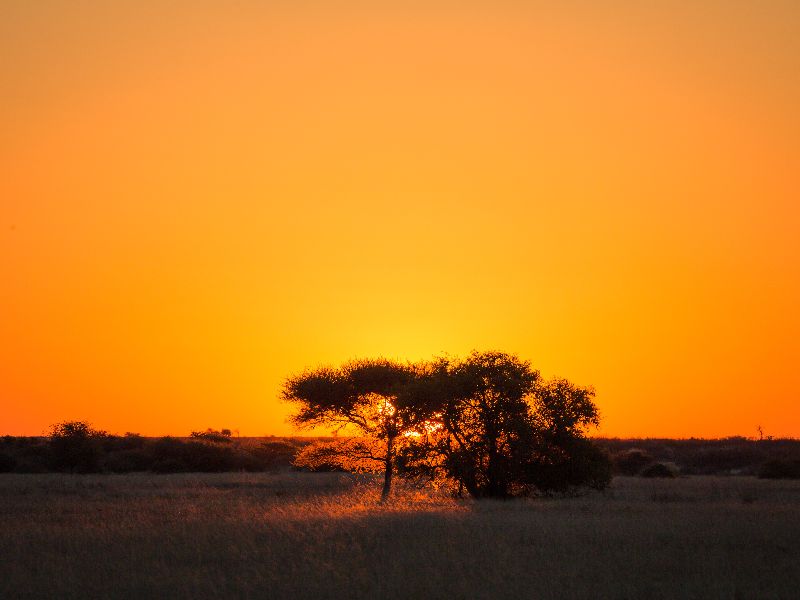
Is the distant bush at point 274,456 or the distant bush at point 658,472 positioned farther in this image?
the distant bush at point 274,456

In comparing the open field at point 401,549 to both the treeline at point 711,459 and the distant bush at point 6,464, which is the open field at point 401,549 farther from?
the distant bush at point 6,464

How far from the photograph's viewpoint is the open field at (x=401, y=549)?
17.9 m

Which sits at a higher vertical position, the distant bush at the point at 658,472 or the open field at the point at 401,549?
→ the distant bush at the point at 658,472

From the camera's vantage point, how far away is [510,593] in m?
17.4

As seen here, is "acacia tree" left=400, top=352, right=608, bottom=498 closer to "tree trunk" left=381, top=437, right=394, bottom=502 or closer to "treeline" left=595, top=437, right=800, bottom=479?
"tree trunk" left=381, top=437, right=394, bottom=502

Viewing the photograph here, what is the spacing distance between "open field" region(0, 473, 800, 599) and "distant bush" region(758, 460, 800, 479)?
25660mm

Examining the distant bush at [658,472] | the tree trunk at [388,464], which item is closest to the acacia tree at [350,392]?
the tree trunk at [388,464]

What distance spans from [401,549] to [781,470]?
155 feet

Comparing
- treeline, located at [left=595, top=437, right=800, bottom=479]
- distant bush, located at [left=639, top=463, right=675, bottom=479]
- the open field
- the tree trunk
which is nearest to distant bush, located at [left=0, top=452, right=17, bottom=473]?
the open field

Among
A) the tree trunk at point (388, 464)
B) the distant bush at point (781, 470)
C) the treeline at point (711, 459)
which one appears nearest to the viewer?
the tree trunk at point (388, 464)

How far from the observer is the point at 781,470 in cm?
6166

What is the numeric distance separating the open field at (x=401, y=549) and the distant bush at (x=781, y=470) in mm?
25660

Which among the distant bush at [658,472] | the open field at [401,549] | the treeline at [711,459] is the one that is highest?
the treeline at [711,459]

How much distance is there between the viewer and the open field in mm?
17891
